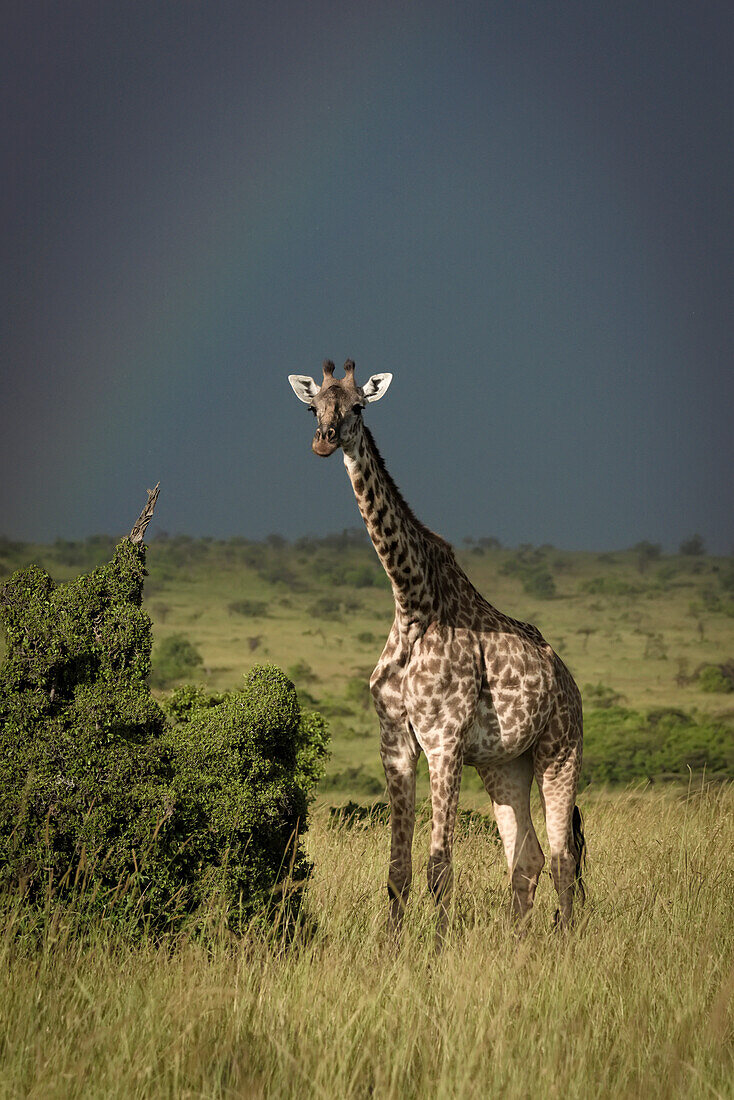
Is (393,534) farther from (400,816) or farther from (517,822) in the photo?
Result: (517,822)

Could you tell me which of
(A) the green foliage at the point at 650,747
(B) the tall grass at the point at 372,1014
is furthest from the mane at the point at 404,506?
(A) the green foliage at the point at 650,747

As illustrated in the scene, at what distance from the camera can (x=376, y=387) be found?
7.04 m

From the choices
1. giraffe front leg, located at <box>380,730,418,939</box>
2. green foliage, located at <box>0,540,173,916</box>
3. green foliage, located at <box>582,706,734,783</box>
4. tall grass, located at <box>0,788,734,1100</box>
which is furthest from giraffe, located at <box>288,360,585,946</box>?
green foliage, located at <box>582,706,734,783</box>

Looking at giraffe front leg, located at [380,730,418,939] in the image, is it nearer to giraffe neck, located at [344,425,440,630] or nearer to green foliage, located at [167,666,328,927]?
green foliage, located at [167,666,328,927]

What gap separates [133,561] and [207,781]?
1431 mm

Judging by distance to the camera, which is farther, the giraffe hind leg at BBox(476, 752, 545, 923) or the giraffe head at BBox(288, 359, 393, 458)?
the giraffe hind leg at BBox(476, 752, 545, 923)

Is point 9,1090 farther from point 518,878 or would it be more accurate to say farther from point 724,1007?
point 518,878

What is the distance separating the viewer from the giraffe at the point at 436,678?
6918 mm

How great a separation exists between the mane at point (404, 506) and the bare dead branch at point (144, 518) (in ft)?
4.65

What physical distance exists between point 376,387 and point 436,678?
1.94 m

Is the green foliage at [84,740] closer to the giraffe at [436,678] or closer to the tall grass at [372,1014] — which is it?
the tall grass at [372,1014]

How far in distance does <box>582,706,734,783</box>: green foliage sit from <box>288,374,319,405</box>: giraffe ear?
15077 millimetres

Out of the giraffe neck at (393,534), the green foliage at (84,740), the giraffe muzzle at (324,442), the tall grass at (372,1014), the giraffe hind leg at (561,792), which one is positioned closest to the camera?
the tall grass at (372,1014)

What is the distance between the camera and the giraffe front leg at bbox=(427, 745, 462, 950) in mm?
6875
